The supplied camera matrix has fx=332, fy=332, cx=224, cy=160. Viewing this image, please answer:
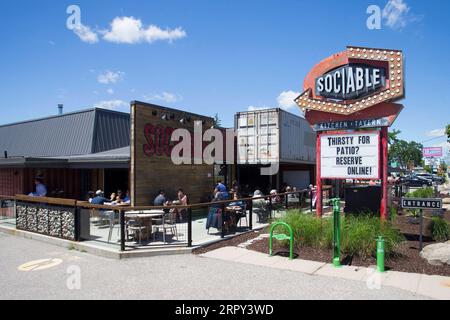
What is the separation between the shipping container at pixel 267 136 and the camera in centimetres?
1797

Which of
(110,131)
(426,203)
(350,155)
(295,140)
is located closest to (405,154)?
(295,140)

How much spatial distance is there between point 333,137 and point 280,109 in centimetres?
820

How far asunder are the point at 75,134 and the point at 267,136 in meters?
10.8

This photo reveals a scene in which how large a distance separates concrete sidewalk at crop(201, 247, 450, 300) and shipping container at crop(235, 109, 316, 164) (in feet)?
34.3

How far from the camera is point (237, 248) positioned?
868 centimetres

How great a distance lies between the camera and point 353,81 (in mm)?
9484

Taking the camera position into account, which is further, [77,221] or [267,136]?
[267,136]

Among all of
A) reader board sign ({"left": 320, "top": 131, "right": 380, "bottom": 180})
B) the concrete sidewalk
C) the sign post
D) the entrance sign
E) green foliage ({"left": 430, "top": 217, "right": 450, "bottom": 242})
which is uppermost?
the entrance sign

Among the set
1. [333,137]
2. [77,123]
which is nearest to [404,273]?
[333,137]

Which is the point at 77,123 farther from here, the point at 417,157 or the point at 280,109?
the point at 417,157

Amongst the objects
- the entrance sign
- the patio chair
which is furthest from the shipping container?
the patio chair

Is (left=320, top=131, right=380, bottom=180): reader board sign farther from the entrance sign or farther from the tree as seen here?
the tree

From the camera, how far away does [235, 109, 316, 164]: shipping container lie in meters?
18.0

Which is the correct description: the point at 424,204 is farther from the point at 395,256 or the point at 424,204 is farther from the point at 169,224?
the point at 169,224
